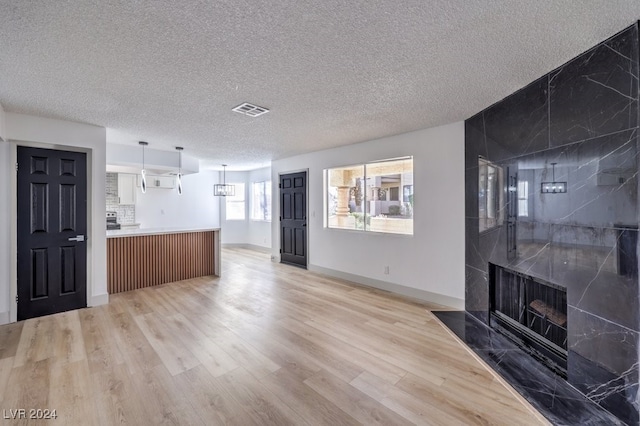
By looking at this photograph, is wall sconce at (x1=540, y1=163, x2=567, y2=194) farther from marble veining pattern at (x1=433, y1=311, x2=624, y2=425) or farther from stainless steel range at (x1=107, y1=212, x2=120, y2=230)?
stainless steel range at (x1=107, y1=212, x2=120, y2=230)

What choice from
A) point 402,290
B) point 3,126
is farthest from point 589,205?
point 3,126

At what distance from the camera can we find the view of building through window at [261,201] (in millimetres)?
8445

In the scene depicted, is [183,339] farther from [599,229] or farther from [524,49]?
[524,49]

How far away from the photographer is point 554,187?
2328mm

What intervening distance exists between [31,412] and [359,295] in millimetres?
3536

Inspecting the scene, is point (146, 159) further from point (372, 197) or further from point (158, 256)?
point (372, 197)

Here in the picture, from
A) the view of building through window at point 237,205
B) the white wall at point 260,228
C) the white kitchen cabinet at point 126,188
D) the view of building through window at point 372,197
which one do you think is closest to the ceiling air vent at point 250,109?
the view of building through window at point 372,197

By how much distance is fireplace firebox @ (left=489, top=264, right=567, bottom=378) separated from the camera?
7.77ft

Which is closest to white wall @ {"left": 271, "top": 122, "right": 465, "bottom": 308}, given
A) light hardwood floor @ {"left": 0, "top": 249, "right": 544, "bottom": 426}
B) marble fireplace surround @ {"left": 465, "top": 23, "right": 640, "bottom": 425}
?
light hardwood floor @ {"left": 0, "top": 249, "right": 544, "bottom": 426}

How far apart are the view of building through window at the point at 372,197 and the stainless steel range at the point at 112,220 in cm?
506

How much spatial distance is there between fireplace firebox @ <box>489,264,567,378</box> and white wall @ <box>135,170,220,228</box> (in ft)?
22.2

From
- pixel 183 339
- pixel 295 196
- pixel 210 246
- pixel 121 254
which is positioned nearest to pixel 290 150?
pixel 295 196

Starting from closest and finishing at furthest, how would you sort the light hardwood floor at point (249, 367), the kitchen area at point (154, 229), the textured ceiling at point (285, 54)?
the textured ceiling at point (285, 54)
the light hardwood floor at point (249, 367)
the kitchen area at point (154, 229)

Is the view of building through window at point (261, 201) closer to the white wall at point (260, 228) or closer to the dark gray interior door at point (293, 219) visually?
the white wall at point (260, 228)
